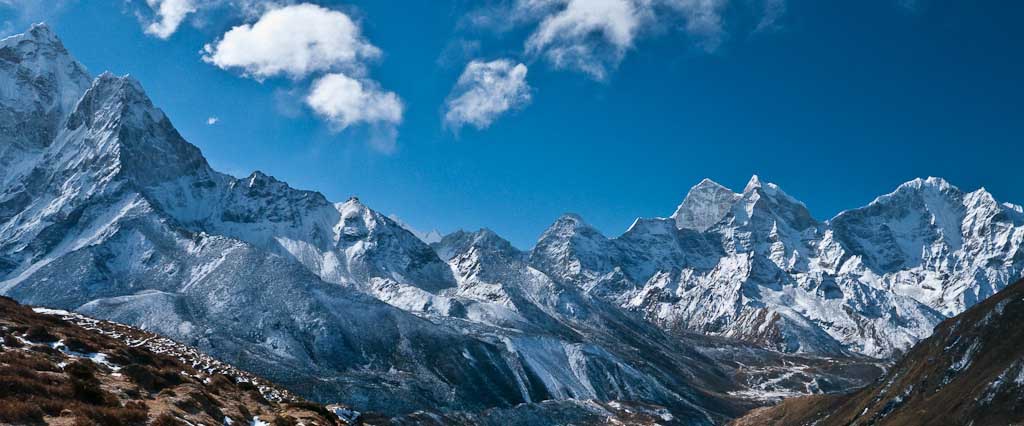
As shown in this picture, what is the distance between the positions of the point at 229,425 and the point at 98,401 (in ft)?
21.7

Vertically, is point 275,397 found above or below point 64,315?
below

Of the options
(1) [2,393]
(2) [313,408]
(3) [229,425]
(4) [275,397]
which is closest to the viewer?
(1) [2,393]

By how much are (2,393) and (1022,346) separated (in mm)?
207661

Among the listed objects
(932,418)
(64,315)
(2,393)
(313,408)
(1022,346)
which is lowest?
(2,393)

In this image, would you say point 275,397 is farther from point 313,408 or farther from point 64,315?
point 64,315

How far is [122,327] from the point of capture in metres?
81.2

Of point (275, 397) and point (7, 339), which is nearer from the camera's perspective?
point (7, 339)

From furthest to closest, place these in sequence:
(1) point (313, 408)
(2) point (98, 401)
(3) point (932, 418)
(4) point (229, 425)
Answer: (3) point (932, 418) < (1) point (313, 408) < (4) point (229, 425) < (2) point (98, 401)

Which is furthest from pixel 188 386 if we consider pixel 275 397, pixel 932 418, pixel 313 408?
pixel 932 418

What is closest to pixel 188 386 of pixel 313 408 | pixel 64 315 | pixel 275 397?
pixel 313 408

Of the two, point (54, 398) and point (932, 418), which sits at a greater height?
point (932, 418)

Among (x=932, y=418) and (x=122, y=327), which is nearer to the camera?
(x=122, y=327)

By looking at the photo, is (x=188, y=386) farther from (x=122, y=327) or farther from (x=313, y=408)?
(x=122, y=327)

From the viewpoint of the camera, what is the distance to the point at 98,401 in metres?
35.6
